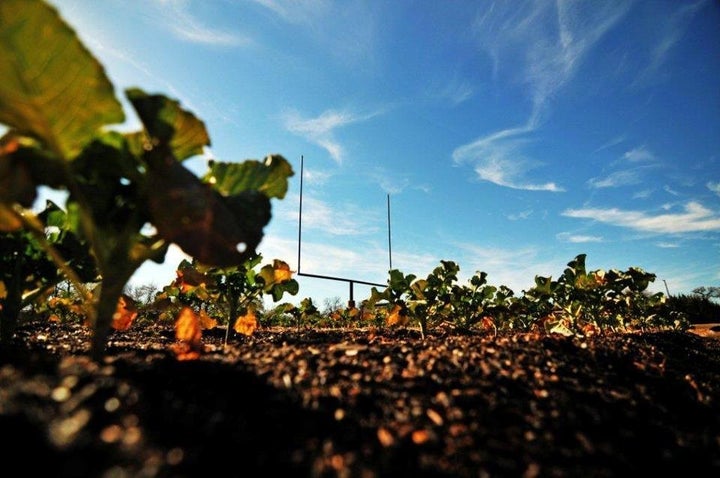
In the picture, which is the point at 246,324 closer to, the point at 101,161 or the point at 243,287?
the point at 243,287

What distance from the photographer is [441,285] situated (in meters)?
7.27

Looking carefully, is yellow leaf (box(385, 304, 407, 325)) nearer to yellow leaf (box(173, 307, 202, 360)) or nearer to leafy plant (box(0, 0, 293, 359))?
yellow leaf (box(173, 307, 202, 360))

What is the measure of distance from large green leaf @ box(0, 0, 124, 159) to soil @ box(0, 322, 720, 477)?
1170 millimetres

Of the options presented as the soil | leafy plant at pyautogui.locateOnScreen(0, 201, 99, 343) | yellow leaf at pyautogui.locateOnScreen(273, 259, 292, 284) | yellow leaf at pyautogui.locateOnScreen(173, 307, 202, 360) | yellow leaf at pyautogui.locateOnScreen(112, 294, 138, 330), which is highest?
yellow leaf at pyautogui.locateOnScreen(273, 259, 292, 284)

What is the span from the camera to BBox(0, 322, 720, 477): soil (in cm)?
113

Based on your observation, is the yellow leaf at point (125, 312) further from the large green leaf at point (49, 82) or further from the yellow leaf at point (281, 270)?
the yellow leaf at point (281, 270)

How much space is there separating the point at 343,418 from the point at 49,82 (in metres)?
2.11

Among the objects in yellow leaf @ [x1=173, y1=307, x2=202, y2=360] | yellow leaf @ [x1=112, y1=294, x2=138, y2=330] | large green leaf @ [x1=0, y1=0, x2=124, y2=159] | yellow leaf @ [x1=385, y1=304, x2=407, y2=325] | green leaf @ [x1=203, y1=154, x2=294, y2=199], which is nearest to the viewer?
large green leaf @ [x1=0, y1=0, x2=124, y2=159]

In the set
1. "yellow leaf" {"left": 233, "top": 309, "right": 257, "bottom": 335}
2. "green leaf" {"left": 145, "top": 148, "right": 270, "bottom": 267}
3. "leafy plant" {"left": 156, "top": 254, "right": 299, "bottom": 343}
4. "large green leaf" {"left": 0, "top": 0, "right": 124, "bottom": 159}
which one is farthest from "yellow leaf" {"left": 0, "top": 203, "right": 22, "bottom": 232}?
"yellow leaf" {"left": 233, "top": 309, "right": 257, "bottom": 335}

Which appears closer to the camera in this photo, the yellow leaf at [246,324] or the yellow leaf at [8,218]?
the yellow leaf at [8,218]

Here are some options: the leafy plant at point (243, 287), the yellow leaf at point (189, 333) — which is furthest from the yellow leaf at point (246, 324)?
the yellow leaf at point (189, 333)

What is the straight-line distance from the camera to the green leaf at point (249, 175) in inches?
94.5

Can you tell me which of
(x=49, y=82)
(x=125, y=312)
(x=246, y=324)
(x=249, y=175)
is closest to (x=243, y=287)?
(x=246, y=324)

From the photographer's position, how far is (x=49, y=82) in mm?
1705
